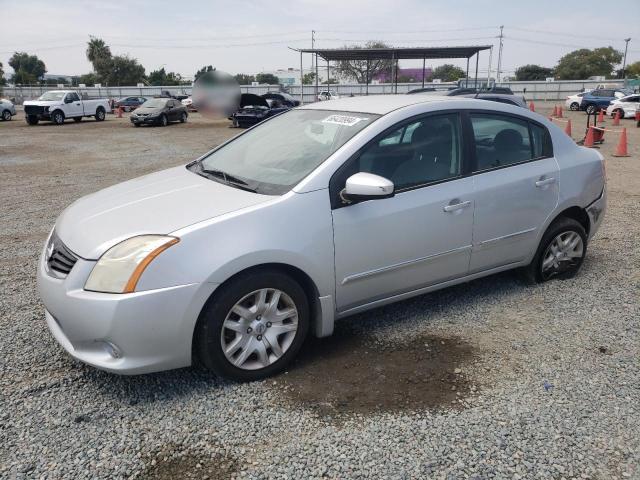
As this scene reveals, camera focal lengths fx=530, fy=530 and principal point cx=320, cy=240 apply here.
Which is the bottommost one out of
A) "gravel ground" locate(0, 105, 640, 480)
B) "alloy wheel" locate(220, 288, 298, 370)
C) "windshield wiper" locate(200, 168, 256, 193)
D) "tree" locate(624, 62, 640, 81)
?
"gravel ground" locate(0, 105, 640, 480)

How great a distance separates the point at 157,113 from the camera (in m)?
26.6

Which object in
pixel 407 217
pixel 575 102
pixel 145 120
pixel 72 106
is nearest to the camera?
pixel 407 217

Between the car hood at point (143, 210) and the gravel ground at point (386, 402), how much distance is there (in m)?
0.85

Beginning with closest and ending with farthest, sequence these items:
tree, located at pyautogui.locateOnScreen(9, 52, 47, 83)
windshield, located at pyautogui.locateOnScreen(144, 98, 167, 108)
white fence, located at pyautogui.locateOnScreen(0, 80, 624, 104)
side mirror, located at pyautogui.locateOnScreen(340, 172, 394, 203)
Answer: side mirror, located at pyautogui.locateOnScreen(340, 172, 394, 203)
windshield, located at pyautogui.locateOnScreen(144, 98, 167, 108)
white fence, located at pyautogui.locateOnScreen(0, 80, 624, 104)
tree, located at pyautogui.locateOnScreen(9, 52, 47, 83)

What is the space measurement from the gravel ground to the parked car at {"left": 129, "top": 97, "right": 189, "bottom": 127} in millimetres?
23683

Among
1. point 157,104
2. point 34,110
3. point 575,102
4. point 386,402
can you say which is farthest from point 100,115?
point 386,402

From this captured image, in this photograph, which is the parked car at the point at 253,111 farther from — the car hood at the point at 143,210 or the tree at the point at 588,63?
the tree at the point at 588,63

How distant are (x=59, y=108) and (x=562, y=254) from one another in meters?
28.7

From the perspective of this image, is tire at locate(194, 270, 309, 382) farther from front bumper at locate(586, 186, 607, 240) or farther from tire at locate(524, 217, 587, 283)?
front bumper at locate(586, 186, 607, 240)

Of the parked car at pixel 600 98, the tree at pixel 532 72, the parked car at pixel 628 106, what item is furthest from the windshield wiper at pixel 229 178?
the tree at pixel 532 72

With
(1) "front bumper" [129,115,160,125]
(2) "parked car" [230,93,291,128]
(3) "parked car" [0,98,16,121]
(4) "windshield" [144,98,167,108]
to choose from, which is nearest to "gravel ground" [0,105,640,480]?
(2) "parked car" [230,93,291,128]

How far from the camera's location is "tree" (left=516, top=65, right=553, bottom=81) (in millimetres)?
89688

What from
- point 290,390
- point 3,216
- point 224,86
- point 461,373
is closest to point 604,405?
point 461,373

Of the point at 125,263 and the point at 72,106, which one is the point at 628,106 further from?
the point at 125,263
